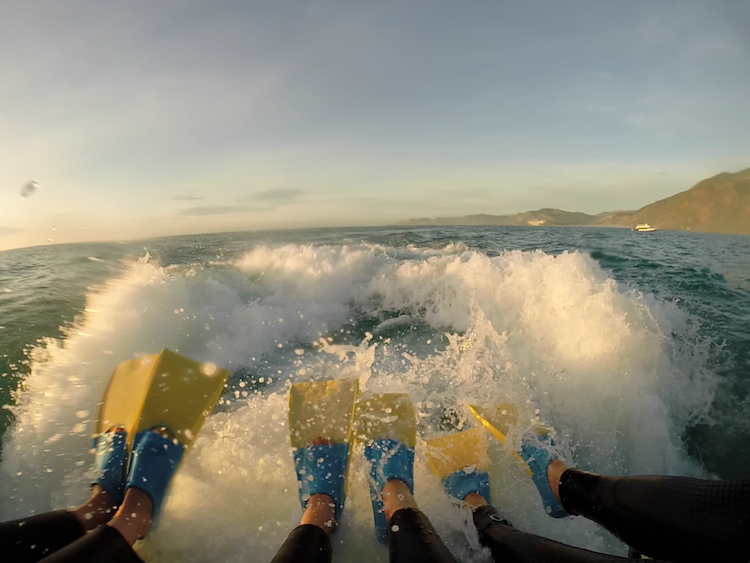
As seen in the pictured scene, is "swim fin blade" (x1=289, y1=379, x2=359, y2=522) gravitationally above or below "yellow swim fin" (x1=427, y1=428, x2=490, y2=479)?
above

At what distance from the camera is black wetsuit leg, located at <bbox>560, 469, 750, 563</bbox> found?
1220 millimetres

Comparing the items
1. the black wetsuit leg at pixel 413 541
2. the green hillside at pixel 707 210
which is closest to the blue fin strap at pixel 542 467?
the black wetsuit leg at pixel 413 541

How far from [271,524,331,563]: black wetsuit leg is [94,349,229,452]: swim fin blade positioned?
1.38 meters

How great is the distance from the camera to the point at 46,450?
2.65m

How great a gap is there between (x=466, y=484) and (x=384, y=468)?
0.60 m

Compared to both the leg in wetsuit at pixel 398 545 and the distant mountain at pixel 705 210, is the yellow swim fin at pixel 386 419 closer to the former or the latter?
the leg in wetsuit at pixel 398 545

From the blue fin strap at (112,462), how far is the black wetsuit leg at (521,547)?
2.20m

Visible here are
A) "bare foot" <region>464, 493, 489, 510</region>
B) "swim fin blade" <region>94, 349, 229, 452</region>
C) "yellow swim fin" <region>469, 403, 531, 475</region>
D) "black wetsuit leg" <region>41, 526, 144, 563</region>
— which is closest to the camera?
"black wetsuit leg" <region>41, 526, 144, 563</region>

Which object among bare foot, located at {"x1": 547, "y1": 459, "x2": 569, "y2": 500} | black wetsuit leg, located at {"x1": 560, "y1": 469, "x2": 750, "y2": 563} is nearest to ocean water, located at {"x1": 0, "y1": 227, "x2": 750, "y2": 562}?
bare foot, located at {"x1": 547, "y1": 459, "x2": 569, "y2": 500}

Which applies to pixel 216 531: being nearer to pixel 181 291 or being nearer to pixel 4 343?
pixel 4 343

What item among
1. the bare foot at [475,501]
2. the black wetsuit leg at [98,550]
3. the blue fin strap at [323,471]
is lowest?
the bare foot at [475,501]

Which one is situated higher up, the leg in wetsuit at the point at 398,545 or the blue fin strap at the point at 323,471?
the leg in wetsuit at the point at 398,545

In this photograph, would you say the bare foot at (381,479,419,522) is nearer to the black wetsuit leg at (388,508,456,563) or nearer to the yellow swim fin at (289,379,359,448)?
the black wetsuit leg at (388,508,456,563)

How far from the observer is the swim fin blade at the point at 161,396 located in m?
2.54
